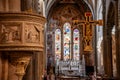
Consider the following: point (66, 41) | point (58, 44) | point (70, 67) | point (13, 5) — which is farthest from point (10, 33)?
point (66, 41)

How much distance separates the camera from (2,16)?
6805 mm

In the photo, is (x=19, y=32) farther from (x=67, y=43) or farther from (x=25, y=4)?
(x=67, y=43)

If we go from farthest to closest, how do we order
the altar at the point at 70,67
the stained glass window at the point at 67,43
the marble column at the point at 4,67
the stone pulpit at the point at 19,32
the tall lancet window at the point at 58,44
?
the stained glass window at the point at 67,43, the tall lancet window at the point at 58,44, the altar at the point at 70,67, the marble column at the point at 4,67, the stone pulpit at the point at 19,32

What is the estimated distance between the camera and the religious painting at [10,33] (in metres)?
6.75

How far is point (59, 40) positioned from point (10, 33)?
32.7 m

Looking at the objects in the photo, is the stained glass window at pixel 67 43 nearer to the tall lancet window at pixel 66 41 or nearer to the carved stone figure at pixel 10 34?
A: the tall lancet window at pixel 66 41

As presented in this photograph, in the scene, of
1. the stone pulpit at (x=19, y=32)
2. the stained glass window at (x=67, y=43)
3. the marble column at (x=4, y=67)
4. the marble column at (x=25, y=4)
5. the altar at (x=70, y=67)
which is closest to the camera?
the stone pulpit at (x=19, y=32)

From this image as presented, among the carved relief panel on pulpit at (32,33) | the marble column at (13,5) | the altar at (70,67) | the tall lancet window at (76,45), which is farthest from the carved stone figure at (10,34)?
the tall lancet window at (76,45)

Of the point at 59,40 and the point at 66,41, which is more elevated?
the point at 59,40

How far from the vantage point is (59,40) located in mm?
39406

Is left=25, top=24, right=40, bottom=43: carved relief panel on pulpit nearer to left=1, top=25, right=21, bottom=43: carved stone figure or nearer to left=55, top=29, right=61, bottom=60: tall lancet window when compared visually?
left=1, top=25, right=21, bottom=43: carved stone figure

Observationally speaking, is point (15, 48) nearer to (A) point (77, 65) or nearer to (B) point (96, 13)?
(B) point (96, 13)

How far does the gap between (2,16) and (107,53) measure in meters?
19.1

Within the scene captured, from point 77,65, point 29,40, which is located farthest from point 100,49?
point 29,40
